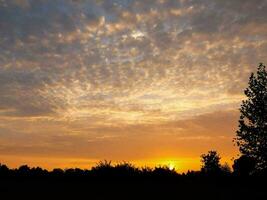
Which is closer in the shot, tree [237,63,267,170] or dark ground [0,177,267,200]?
dark ground [0,177,267,200]

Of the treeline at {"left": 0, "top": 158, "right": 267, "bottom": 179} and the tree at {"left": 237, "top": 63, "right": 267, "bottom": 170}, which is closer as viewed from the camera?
the treeline at {"left": 0, "top": 158, "right": 267, "bottom": 179}

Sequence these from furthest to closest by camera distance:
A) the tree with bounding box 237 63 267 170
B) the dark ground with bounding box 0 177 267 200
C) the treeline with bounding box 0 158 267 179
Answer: the tree with bounding box 237 63 267 170 → the treeline with bounding box 0 158 267 179 → the dark ground with bounding box 0 177 267 200

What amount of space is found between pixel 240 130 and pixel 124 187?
1407 inches

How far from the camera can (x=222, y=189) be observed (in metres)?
21.2

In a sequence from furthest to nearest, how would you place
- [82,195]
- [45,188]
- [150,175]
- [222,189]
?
[150,175] → [222,189] → [45,188] → [82,195]

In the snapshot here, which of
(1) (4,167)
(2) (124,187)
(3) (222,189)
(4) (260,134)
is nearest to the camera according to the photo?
(2) (124,187)

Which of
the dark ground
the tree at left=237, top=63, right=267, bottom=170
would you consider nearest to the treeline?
the dark ground

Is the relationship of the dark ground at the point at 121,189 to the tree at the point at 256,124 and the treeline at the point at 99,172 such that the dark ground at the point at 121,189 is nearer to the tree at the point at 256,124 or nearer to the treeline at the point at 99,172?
the treeline at the point at 99,172

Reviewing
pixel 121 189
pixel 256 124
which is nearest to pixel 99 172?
pixel 121 189

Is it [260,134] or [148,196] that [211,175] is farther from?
[260,134]

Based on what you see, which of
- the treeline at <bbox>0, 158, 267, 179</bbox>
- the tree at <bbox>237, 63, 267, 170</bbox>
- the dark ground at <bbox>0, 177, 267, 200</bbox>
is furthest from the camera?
the tree at <bbox>237, 63, 267, 170</bbox>

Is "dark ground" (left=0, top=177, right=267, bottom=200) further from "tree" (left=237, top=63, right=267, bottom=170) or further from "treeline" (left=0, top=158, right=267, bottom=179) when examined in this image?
"tree" (left=237, top=63, right=267, bottom=170)

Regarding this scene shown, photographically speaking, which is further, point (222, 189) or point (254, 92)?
point (254, 92)

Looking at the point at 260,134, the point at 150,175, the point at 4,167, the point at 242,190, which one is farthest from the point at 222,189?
the point at 260,134
